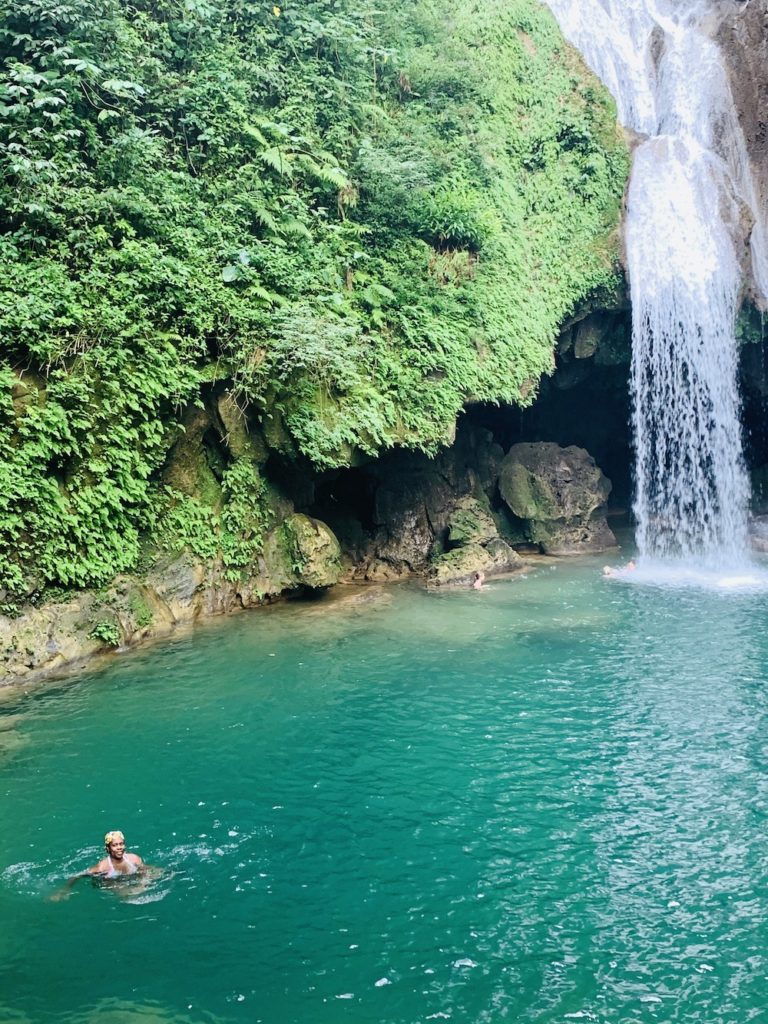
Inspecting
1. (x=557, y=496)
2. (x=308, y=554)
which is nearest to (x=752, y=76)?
(x=557, y=496)

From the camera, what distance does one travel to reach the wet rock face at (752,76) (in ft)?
72.4

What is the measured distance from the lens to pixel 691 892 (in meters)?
6.72

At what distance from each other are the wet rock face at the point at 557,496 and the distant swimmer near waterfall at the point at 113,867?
52.5 feet

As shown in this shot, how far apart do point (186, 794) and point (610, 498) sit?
2206 centimetres

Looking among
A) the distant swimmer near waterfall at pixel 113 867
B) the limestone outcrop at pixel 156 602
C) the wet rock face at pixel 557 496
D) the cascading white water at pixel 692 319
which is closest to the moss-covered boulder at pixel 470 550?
the wet rock face at pixel 557 496

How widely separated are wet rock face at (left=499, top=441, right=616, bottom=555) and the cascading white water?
128cm

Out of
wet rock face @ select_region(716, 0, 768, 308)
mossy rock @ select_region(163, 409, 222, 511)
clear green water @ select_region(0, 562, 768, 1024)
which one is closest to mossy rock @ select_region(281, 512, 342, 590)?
mossy rock @ select_region(163, 409, 222, 511)

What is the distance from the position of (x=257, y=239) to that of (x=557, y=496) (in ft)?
36.6

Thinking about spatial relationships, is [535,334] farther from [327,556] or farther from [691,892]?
[691,892]

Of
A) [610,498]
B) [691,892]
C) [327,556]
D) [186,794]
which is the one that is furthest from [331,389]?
[610,498]

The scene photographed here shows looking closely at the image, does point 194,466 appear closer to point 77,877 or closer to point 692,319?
point 77,877

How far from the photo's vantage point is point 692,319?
21078 mm

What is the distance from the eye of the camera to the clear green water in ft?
18.6

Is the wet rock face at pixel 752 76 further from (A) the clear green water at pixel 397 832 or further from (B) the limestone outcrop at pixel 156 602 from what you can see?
(B) the limestone outcrop at pixel 156 602
